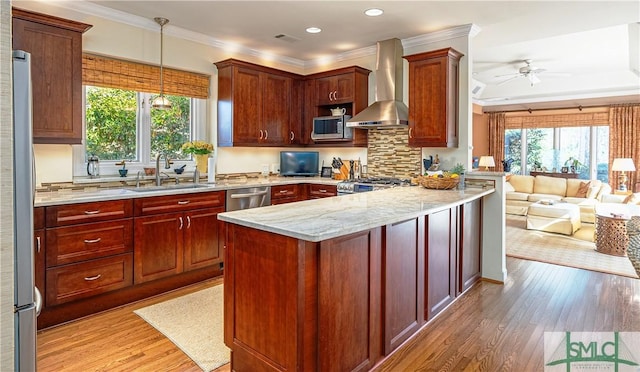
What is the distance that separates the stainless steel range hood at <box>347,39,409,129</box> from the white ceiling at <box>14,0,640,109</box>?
0.16m

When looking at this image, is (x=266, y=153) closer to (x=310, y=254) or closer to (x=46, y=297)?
(x=46, y=297)

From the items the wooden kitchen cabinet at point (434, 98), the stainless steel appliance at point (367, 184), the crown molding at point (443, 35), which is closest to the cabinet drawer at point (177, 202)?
the stainless steel appliance at point (367, 184)

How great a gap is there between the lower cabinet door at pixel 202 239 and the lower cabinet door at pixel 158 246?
62 millimetres

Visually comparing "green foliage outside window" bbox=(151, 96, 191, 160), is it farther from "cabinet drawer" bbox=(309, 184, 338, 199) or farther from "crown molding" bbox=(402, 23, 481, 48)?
"crown molding" bbox=(402, 23, 481, 48)

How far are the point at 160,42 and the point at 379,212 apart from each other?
3.11 metres

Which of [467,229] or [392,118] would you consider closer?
[467,229]

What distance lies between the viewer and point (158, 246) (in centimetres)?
340

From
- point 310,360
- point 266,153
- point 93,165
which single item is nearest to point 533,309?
point 310,360

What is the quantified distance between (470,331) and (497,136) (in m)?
8.55

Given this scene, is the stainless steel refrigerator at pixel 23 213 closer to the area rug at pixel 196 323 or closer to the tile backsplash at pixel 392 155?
the area rug at pixel 196 323

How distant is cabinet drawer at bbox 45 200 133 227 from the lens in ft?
9.09

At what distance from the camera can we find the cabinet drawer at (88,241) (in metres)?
2.78

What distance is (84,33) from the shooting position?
344 cm
